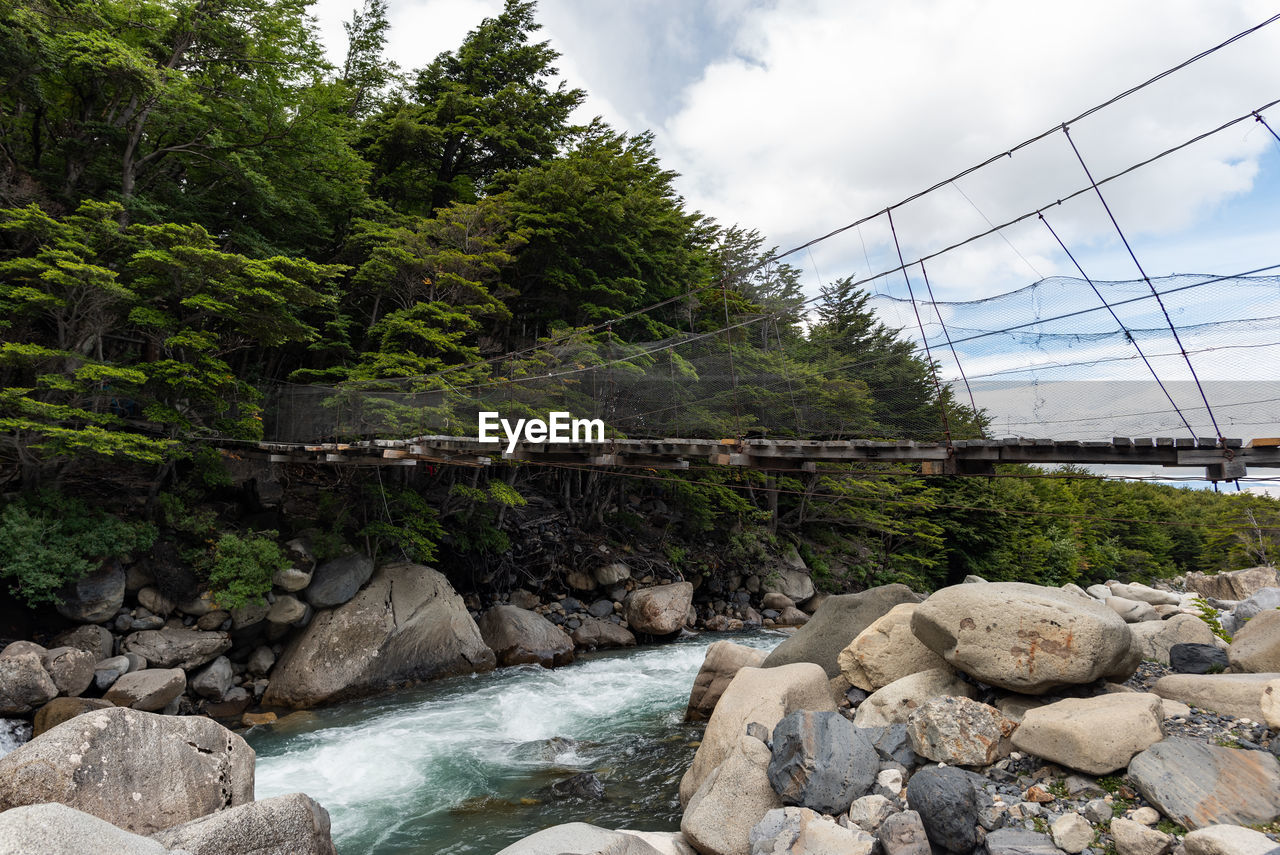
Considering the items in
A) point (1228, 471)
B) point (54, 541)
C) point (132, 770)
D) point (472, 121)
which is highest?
point (472, 121)

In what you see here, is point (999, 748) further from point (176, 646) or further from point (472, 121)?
point (472, 121)

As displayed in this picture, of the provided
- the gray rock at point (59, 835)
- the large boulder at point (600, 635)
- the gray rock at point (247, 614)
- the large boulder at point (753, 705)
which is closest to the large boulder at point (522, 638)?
the large boulder at point (600, 635)

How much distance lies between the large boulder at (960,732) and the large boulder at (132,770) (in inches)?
173

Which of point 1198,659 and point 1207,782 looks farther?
point 1198,659

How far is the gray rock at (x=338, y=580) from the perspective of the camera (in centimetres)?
836

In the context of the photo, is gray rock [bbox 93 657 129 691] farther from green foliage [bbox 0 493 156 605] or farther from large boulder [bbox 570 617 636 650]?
large boulder [bbox 570 617 636 650]

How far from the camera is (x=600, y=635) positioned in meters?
10.3

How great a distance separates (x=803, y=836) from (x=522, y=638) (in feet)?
21.0

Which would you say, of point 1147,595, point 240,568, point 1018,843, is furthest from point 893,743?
point 1147,595

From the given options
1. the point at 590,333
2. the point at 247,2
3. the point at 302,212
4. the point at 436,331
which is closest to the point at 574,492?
the point at 590,333

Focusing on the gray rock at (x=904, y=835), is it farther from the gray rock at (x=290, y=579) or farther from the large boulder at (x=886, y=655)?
the gray rock at (x=290, y=579)

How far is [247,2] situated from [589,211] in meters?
6.43

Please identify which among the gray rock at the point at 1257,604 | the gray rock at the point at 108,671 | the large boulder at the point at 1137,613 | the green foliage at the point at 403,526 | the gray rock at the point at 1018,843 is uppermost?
the green foliage at the point at 403,526

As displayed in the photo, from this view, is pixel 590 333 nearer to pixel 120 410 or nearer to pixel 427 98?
pixel 120 410
